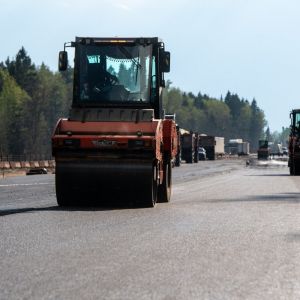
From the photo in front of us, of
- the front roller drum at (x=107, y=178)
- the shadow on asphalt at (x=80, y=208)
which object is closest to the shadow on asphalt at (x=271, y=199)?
the shadow on asphalt at (x=80, y=208)

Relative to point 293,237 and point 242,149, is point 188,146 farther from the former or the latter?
point 242,149

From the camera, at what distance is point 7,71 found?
16262cm

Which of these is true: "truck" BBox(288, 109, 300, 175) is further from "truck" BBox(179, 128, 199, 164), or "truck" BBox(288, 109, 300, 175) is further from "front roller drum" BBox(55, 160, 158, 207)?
"truck" BBox(179, 128, 199, 164)

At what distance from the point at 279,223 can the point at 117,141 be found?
4336mm

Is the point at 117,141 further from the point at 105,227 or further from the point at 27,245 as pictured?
the point at 27,245

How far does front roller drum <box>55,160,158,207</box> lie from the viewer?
56.2ft

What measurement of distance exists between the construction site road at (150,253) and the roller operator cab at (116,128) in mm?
639

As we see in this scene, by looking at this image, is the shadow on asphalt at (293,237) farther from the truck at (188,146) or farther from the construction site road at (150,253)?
the truck at (188,146)

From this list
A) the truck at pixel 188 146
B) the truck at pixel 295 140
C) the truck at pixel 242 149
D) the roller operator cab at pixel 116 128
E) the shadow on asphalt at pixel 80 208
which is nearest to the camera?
the shadow on asphalt at pixel 80 208

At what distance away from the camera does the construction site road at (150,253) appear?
7.34 meters

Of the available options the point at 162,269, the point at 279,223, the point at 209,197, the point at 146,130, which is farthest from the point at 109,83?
the point at 162,269

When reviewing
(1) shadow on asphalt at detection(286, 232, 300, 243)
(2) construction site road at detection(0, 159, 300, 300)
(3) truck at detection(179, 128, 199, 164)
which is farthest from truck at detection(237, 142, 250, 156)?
(1) shadow on asphalt at detection(286, 232, 300, 243)

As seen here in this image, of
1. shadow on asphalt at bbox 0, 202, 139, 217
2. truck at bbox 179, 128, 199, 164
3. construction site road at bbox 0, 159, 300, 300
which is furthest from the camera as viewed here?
truck at bbox 179, 128, 199, 164

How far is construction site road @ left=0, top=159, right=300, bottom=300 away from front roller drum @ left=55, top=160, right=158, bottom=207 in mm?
446
